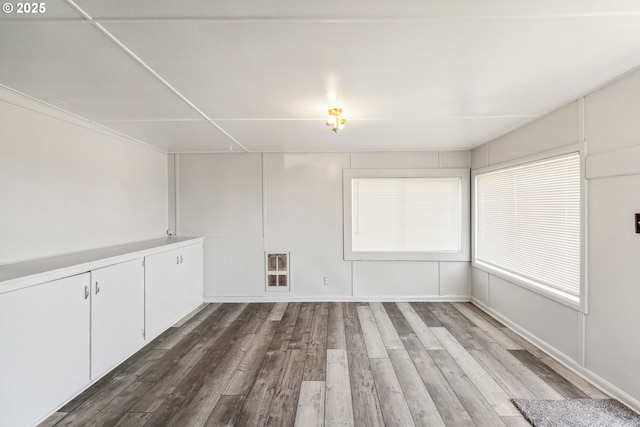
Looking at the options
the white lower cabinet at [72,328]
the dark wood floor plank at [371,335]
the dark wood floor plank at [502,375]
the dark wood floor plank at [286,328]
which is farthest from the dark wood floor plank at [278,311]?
the dark wood floor plank at [502,375]

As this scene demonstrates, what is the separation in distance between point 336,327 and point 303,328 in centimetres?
41

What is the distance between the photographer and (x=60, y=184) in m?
2.73

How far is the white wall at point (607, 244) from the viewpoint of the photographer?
7.00 feet

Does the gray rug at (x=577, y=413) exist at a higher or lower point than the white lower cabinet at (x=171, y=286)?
lower

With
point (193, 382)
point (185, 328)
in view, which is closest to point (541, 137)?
point (193, 382)

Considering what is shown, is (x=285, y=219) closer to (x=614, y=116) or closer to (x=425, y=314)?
(x=425, y=314)

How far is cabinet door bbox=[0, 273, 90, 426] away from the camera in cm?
182

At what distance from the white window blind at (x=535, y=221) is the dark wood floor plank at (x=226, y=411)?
3.11 metres

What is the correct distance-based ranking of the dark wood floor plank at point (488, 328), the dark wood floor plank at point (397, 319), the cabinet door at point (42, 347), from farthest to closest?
the dark wood floor plank at point (397, 319) → the dark wood floor plank at point (488, 328) → the cabinet door at point (42, 347)

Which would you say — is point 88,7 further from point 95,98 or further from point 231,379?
point 231,379

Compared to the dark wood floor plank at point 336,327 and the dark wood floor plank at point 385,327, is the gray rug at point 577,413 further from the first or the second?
the dark wood floor plank at point 336,327

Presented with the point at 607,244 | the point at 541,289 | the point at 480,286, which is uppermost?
the point at 607,244

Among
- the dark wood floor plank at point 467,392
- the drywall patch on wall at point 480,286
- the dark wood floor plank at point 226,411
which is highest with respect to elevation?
the drywall patch on wall at point 480,286

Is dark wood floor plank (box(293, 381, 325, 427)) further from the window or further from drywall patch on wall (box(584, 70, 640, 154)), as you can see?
drywall patch on wall (box(584, 70, 640, 154))
